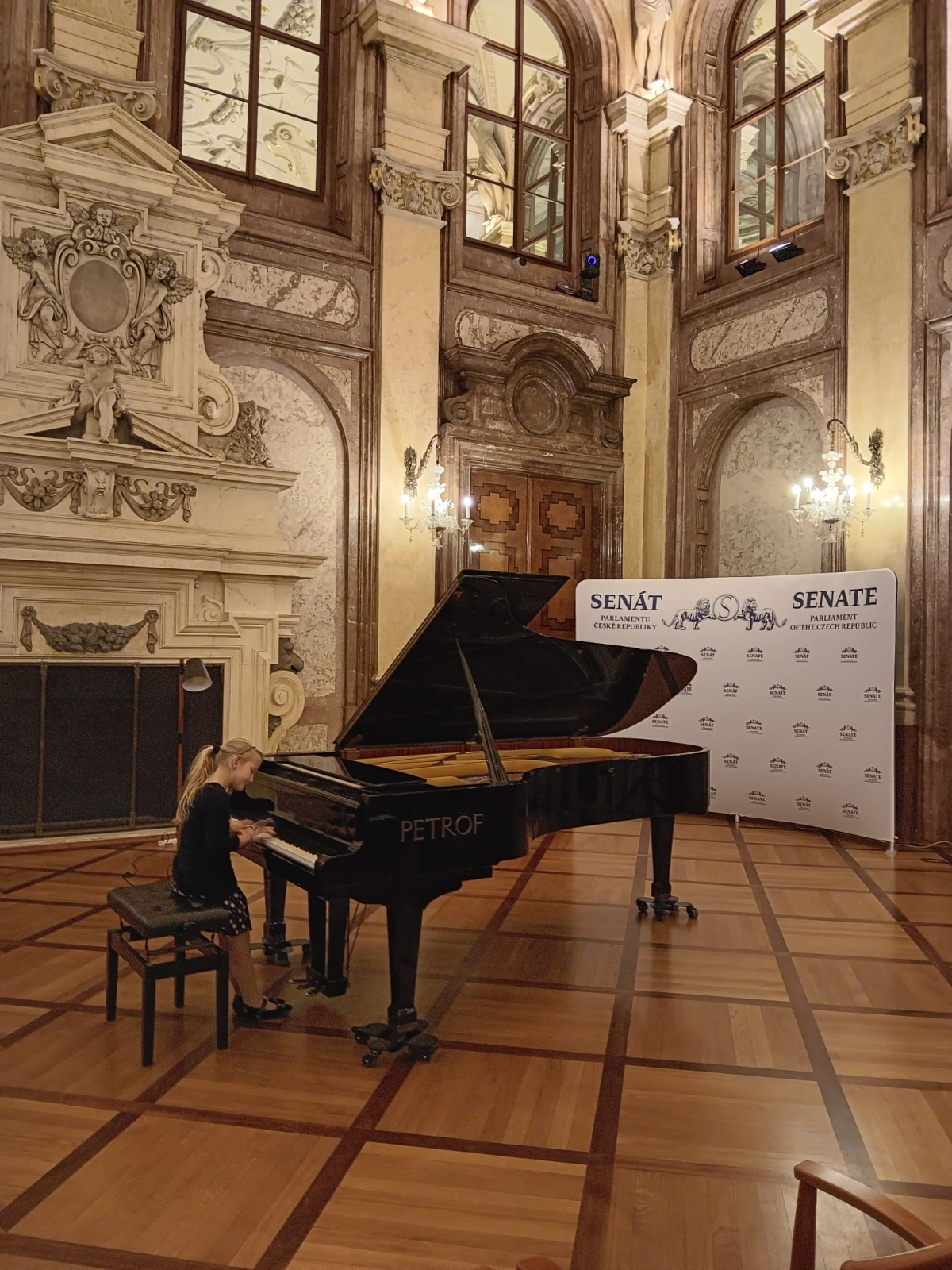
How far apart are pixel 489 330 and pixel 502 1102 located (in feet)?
21.5

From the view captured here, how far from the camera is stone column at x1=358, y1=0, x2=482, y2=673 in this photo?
7484mm

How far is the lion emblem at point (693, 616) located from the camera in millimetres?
7289

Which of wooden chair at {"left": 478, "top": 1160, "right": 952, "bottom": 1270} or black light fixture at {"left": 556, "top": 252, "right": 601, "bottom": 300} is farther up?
black light fixture at {"left": 556, "top": 252, "right": 601, "bottom": 300}

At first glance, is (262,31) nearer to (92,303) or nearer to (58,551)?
(92,303)

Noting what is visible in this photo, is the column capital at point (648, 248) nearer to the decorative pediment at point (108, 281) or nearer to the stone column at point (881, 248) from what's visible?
the stone column at point (881, 248)

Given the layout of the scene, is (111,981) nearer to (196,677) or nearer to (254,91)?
(196,677)

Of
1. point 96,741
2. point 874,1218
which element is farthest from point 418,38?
point 874,1218

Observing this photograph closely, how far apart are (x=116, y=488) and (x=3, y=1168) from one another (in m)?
4.50

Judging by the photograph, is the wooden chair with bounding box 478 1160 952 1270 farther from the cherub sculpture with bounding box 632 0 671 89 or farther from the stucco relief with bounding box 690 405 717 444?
the cherub sculpture with bounding box 632 0 671 89

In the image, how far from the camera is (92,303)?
6141mm

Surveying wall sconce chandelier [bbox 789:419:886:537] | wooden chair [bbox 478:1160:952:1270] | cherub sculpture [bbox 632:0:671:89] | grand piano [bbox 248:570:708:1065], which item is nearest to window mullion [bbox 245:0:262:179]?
cherub sculpture [bbox 632:0:671:89]

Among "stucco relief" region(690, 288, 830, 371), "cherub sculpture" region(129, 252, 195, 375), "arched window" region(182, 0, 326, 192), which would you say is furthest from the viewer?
"stucco relief" region(690, 288, 830, 371)

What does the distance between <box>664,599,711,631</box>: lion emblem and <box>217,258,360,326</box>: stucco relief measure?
336 cm

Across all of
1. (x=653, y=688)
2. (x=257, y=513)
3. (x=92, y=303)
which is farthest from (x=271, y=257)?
(x=653, y=688)
